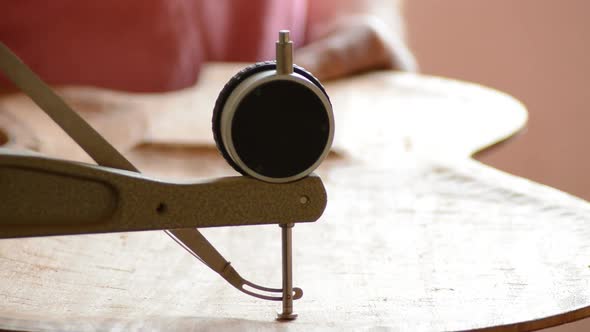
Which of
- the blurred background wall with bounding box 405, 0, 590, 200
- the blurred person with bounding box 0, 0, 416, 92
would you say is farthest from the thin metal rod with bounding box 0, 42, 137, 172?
the blurred background wall with bounding box 405, 0, 590, 200

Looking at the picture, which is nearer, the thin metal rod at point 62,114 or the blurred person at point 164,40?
the thin metal rod at point 62,114

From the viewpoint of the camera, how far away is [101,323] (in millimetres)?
552

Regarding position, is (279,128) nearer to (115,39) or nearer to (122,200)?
(122,200)

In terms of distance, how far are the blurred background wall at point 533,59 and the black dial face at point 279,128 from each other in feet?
4.75

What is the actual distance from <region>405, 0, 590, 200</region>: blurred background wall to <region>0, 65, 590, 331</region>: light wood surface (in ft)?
2.84

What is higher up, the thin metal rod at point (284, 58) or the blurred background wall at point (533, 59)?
the blurred background wall at point (533, 59)

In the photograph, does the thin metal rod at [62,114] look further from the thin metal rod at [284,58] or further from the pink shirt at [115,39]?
the pink shirt at [115,39]

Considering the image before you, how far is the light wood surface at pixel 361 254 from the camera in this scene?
1.92ft

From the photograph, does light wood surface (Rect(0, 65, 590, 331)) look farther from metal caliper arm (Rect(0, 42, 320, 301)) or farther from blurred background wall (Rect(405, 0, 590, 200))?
blurred background wall (Rect(405, 0, 590, 200))

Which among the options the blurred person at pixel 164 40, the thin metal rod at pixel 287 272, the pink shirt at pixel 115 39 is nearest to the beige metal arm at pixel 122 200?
the thin metal rod at pixel 287 272

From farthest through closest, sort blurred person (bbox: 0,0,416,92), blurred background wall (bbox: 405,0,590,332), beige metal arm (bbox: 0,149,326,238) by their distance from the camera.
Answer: blurred background wall (bbox: 405,0,590,332), blurred person (bbox: 0,0,416,92), beige metal arm (bbox: 0,149,326,238)

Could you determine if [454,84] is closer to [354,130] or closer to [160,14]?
[354,130]

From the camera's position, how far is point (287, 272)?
22.2 inches

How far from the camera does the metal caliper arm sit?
555 mm
